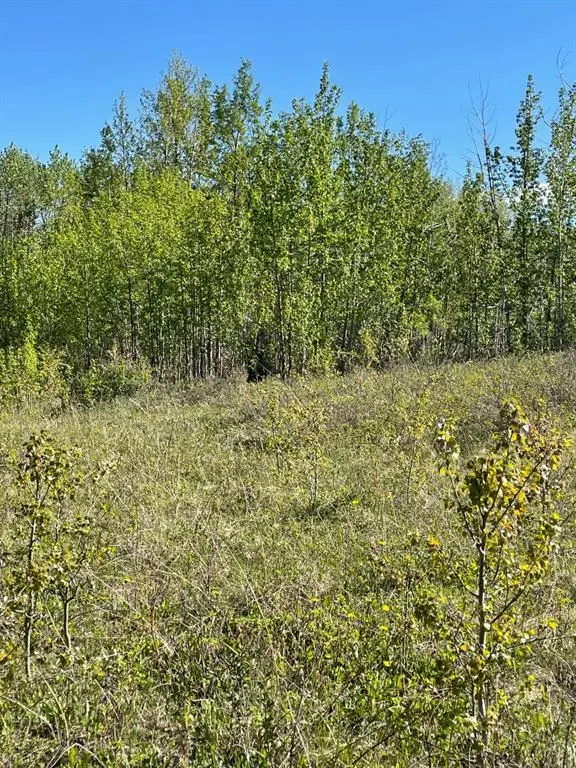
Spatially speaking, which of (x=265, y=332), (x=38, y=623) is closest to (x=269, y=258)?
(x=265, y=332)

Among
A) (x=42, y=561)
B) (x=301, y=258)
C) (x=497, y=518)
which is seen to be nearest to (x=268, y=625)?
(x=42, y=561)

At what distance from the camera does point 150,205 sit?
63.7 feet

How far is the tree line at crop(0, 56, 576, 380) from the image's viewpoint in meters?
16.2

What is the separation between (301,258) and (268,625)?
541 inches

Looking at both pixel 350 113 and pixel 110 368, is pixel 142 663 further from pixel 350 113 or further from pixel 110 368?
pixel 350 113

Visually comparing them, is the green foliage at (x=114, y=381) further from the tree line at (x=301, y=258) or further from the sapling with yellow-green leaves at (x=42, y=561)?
the sapling with yellow-green leaves at (x=42, y=561)

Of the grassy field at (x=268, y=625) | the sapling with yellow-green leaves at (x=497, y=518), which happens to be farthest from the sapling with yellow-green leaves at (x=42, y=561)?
the sapling with yellow-green leaves at (x=497, y=518)

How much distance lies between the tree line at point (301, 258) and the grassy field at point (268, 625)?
9757mm

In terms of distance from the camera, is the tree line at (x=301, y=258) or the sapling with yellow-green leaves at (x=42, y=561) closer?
the sapling with yellow-green leaves at (x=42, y=561)

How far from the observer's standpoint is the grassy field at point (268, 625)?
245 centimetres

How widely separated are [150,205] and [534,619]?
61.8ft

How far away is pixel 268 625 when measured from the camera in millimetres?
3377

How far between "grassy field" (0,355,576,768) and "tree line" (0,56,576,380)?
9.76 metres

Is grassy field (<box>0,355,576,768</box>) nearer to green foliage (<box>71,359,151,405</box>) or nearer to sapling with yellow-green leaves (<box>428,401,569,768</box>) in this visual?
sapling with yellow-green leaves (<box>428,401,569,768</box>)
